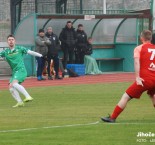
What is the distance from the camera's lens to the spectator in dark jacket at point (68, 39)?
96.9 ft

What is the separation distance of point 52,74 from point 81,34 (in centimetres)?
243

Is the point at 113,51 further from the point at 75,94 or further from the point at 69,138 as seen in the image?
the point at 69,138

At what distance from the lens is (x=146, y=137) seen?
459 inches

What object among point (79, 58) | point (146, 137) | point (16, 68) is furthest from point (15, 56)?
point (79, 58)

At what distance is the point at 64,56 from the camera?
30.4 meters

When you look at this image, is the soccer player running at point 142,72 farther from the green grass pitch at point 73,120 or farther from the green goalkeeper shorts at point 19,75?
the green goalkeeper shorts at point 19,75

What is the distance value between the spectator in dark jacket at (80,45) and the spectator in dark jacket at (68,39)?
0.47 meters

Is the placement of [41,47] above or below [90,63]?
above

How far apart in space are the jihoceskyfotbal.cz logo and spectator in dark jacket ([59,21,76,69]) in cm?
1756

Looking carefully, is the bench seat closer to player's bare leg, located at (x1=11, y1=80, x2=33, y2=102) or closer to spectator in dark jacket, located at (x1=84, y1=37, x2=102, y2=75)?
spectator in dark jacket, located at (x1=84, y1=37, x2=102, y2=75)

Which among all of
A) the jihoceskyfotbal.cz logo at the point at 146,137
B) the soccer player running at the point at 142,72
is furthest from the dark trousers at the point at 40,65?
the jihoceskyfotbal.cz logo at the point at 146,137

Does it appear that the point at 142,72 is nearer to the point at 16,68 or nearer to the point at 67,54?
the point at 16,68

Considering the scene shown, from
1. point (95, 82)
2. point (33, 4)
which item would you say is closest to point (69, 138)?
point (95, 82)

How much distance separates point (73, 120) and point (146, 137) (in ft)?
9.93
